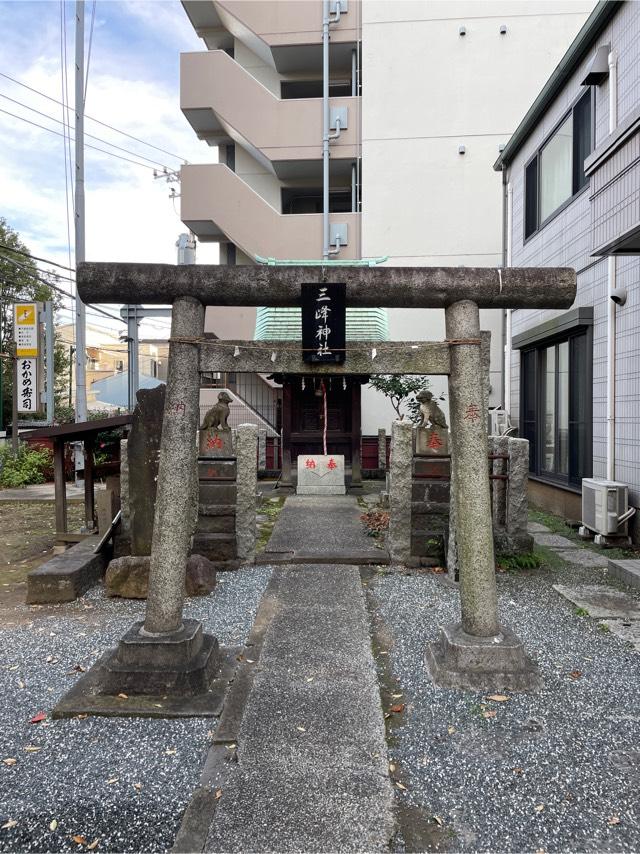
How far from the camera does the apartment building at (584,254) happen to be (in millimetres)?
7402

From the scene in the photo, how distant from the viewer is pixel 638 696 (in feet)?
12.5

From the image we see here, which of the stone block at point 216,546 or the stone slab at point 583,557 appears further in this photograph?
the stone slab at point 583,557

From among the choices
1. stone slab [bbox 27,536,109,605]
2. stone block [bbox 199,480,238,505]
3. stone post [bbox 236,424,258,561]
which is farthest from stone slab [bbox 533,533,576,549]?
stone slab [bbox 27,536,109,605]

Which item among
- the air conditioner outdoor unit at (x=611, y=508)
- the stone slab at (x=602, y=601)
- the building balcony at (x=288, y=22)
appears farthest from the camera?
the building balcony at (x=288, y=22)

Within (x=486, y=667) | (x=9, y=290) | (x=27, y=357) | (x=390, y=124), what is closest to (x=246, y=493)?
(x=486, y=667)

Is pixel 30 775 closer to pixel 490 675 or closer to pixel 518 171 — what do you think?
pixel 490 675

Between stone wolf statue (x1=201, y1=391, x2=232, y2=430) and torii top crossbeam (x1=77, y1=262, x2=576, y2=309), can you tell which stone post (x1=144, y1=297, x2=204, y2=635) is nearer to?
torii top crossbeam (x1=77, y1=262, x2=576, y2=309)

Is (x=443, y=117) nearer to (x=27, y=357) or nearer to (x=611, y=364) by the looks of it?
(x=611, y=364)

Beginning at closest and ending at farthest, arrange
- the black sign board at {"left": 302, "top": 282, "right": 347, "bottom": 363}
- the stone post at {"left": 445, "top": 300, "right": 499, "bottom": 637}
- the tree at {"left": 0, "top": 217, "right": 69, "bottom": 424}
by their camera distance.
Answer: the stone post at {"left": 445, "top": 300, "right": 499, "bottom": 637} < the black sign board at {"left": 302, "top": 282, "right": 347, "bottom": 363} < the tree at {"left": 0, "top": 217, "right": 69, "bottom": 424}

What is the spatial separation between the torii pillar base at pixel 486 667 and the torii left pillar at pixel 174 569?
70.6 inches

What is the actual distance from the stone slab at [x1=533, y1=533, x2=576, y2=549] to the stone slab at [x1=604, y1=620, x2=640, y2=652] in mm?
2959

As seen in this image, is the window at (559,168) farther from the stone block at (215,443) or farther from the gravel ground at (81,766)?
the gravel ground at (81,766)

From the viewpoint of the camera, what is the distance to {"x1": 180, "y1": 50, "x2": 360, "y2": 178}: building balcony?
17109 mm

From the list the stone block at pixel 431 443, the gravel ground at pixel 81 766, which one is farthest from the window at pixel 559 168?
the gravel ground at pixel 81 766
